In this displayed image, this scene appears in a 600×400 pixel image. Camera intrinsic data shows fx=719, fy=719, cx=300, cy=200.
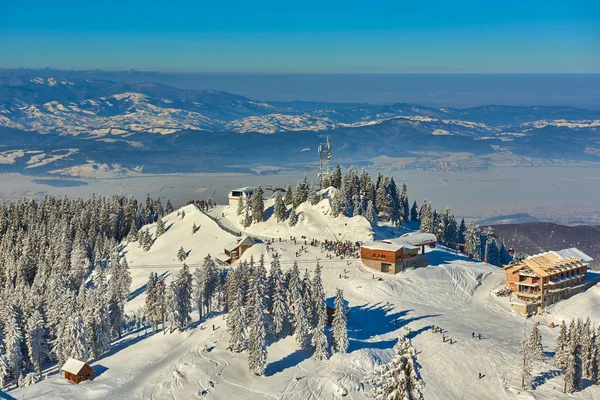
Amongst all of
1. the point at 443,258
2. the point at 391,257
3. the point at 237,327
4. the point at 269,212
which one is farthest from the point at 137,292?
the point at 443,258

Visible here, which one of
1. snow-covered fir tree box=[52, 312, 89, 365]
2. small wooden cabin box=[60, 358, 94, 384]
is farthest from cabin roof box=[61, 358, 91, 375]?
snow-covered fir tree box=[52, 312, 89, 365]

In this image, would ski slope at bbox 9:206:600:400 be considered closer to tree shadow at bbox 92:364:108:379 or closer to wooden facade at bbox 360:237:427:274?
tree shadow at bbox 92:364:108:379

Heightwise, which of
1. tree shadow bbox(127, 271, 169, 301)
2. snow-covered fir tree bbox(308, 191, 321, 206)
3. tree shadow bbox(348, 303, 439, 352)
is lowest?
tree shadow bbox(127, 271, 169, 301)

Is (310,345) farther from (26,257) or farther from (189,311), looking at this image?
(26,257)

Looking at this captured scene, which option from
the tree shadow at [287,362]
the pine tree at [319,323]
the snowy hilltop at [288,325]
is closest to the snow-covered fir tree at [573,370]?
the snowy hilltop at [288,325]

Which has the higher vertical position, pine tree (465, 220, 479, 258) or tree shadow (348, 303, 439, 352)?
tree shadow (348, 303, 439, 352)

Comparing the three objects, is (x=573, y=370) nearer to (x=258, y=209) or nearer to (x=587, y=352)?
(x=587, y=352)

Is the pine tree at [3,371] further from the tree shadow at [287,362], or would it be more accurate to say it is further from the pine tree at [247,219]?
the pine tree at [247,219]
